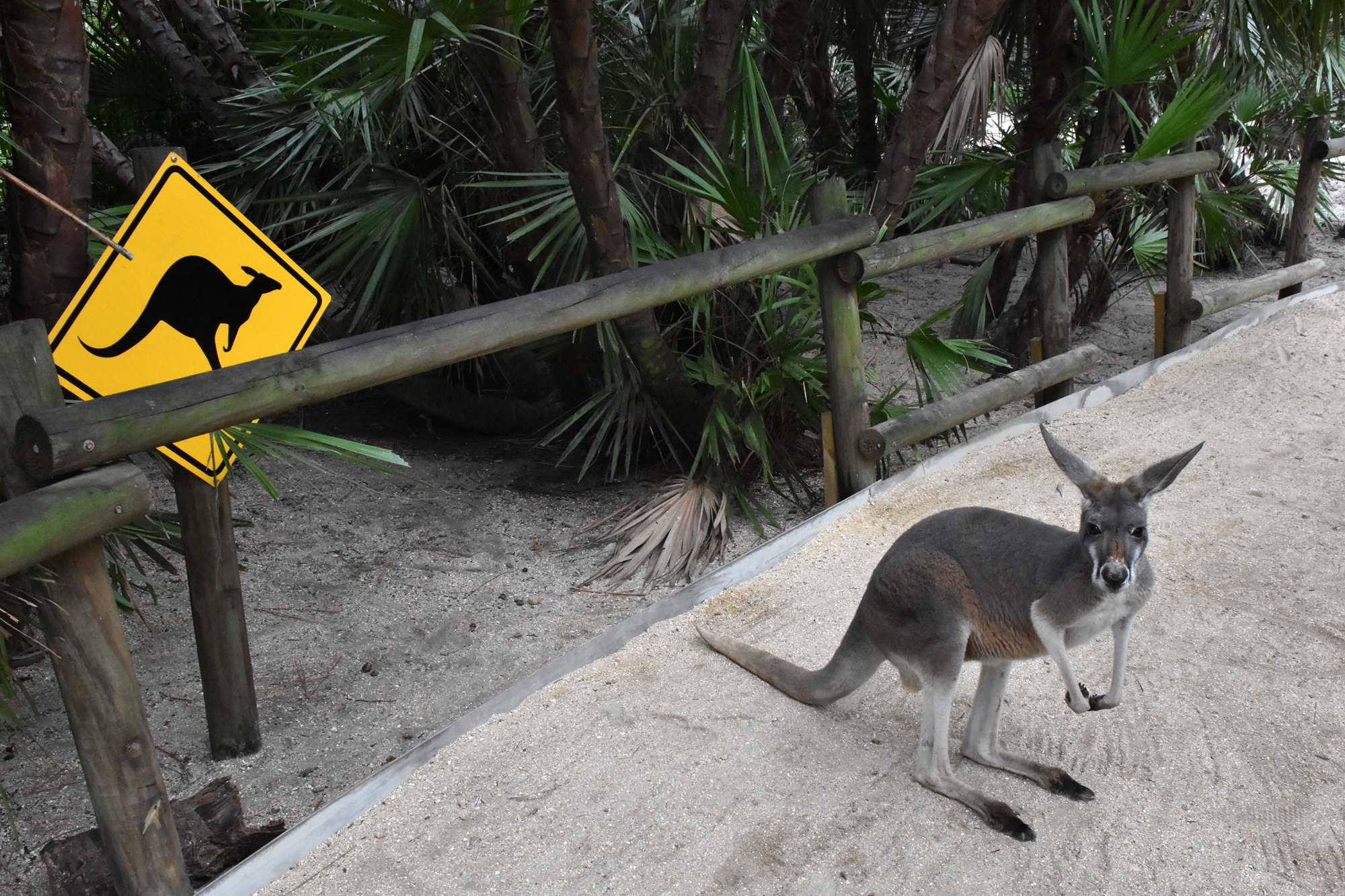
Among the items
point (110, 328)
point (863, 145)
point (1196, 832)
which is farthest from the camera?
point (863, 145)

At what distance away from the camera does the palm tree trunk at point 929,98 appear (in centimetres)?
410

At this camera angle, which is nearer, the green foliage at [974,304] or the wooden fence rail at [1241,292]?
the wooden fence rail at [1241,292]

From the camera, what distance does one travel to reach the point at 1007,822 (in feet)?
7.27

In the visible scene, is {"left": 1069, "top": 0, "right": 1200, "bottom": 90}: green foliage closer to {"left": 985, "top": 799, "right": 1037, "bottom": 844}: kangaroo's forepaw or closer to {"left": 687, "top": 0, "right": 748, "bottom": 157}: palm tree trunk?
{"left": 687, "top": 0, "right": 748, "bottom": 157}: palm tree trunk

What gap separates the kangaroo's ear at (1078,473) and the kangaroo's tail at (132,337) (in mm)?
2026

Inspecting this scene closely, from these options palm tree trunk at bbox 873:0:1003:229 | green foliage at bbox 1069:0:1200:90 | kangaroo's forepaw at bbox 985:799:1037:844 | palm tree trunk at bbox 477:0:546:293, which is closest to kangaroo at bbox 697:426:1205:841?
kangaroo's forepaw at bbox 985:799:1037:844

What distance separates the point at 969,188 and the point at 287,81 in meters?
3.36

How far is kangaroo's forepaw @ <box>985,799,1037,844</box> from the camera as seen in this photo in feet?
7.22

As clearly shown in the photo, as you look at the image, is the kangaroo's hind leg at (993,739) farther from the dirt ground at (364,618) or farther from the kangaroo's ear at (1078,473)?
the dirt ground at (364,618)

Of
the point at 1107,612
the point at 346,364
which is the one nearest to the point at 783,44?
the point at 346,364

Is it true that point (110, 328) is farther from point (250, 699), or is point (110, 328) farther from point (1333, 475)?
point (1333, 475)

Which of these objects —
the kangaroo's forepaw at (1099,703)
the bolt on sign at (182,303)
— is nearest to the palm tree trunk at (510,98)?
the bolt on sign at (182,303)

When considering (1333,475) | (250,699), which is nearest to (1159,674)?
(1333,475)

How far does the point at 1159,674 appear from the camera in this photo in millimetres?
2742
